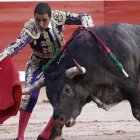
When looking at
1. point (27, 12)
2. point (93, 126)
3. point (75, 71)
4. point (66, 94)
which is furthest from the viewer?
point (27, 12)

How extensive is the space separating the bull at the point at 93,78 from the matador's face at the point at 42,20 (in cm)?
40

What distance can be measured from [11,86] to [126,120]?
219 cm

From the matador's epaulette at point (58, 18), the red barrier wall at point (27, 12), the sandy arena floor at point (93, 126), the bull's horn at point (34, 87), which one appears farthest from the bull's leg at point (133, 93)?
the red barrier wall at point (27, 12)

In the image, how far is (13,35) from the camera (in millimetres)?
11133

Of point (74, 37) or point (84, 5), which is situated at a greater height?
point (74, 37)

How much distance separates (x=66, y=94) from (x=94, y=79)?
234mm

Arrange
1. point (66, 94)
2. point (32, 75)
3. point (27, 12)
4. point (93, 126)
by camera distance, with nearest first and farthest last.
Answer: point (66, 94)
point (32, 75)
point (93, 126)
point (27, 12)

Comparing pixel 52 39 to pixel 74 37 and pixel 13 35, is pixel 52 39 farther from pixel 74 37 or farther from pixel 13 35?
pixel 13 35

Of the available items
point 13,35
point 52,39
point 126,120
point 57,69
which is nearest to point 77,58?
point 57,69

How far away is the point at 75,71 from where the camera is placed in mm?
5969

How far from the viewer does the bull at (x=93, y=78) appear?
611cm

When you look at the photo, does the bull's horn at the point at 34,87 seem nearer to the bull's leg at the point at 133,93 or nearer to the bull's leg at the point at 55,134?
the bull's leg at the point at 55,134

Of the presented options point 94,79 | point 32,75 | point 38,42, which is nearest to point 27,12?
point 32,75

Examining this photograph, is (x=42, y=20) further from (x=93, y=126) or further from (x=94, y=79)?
(x=93, y=126)
